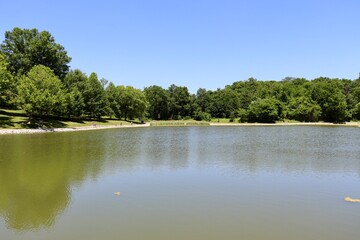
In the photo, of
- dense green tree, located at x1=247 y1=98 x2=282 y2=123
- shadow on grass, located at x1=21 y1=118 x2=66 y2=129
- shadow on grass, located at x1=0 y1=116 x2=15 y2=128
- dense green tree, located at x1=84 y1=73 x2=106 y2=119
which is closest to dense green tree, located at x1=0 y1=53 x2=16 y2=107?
shadow on grass, located at x1=0 y1=116 x2=15 y2=128

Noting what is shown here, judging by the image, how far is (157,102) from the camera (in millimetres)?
119062

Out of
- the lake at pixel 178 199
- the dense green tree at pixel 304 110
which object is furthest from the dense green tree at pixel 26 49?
the dense green tree at pixel 304 110

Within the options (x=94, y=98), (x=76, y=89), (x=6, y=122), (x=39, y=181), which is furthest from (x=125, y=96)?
(x=39, y=181)

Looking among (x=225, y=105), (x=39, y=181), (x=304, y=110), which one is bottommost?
(x=39, y=181)

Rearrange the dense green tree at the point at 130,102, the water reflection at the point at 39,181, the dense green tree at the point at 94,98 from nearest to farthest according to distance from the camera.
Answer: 1. the water reflection at the point at 39,181
2. the dense green tree at the point at 94,98
3. the dense green tree at the point at 130,102

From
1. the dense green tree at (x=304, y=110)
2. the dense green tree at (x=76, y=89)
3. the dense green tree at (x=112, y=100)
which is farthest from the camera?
the dense green tree at (x=304, y=110)

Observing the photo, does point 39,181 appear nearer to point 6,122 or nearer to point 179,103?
point 6,122

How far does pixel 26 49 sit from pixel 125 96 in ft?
93.3

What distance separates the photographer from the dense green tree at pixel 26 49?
2766 inches

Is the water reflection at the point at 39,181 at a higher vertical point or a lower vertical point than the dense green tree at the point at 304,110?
lower

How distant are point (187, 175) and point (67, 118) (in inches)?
2475

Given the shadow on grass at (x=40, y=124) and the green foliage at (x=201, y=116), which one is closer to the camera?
the shadow on grass at (x=40, y=124)

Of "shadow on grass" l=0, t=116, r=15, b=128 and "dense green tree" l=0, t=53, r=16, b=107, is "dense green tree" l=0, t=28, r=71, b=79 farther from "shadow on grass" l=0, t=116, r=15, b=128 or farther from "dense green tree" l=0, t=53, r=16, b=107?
"shadow on grass" l=0, t=116, r=15, b=128

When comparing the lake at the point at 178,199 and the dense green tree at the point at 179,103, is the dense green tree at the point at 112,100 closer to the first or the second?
the dense green tree at the point at 179,103
